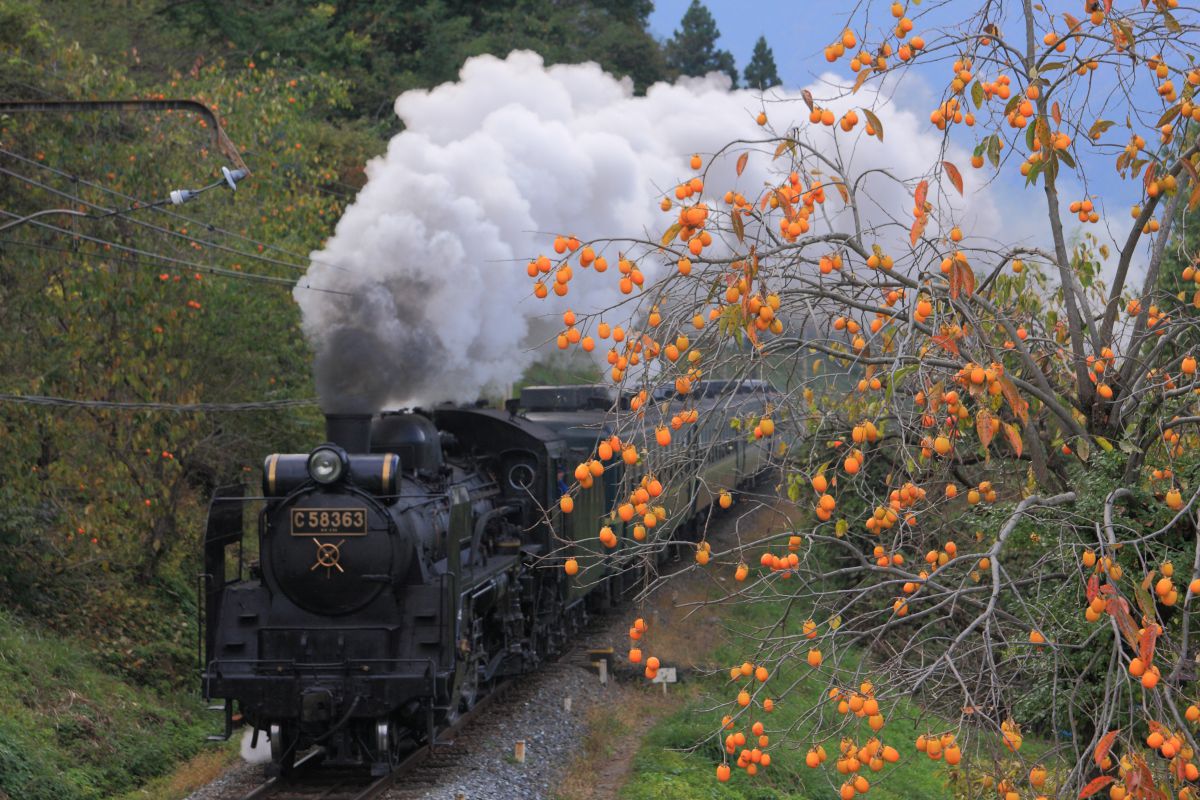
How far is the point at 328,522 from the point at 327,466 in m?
0.50

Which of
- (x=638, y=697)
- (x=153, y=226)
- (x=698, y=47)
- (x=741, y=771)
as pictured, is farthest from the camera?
(x=698, y=47)

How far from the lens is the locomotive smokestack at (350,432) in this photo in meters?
11.9

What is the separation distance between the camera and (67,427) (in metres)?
15.4

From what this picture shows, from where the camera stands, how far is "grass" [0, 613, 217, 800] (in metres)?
11.5

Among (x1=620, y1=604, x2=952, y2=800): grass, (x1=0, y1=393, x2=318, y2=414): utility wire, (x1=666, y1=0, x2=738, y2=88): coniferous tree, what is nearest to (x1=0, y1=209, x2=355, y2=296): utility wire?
(x1=0, y1=393, x2=318, y2=414): utility wire

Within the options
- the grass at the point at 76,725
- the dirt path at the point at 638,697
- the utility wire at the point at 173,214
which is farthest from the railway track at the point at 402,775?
the utility wire at the point at 173,214

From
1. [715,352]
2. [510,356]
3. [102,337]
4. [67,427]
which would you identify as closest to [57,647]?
[67,427]

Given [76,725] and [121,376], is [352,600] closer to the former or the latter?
[76,725]

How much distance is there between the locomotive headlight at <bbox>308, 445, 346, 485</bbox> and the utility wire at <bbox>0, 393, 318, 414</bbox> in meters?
3.57

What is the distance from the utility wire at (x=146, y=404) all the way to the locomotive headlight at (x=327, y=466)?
357 centimetres

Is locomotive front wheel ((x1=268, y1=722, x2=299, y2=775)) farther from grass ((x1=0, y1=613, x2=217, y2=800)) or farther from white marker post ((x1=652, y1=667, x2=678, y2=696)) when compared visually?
white marker post ((x1=652, y1=667, x2=678, y2=696))

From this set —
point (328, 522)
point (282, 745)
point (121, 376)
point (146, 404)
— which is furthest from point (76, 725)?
point (121, 376)

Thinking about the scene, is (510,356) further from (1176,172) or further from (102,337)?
(1176,172)

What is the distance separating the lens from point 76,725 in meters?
13.0
